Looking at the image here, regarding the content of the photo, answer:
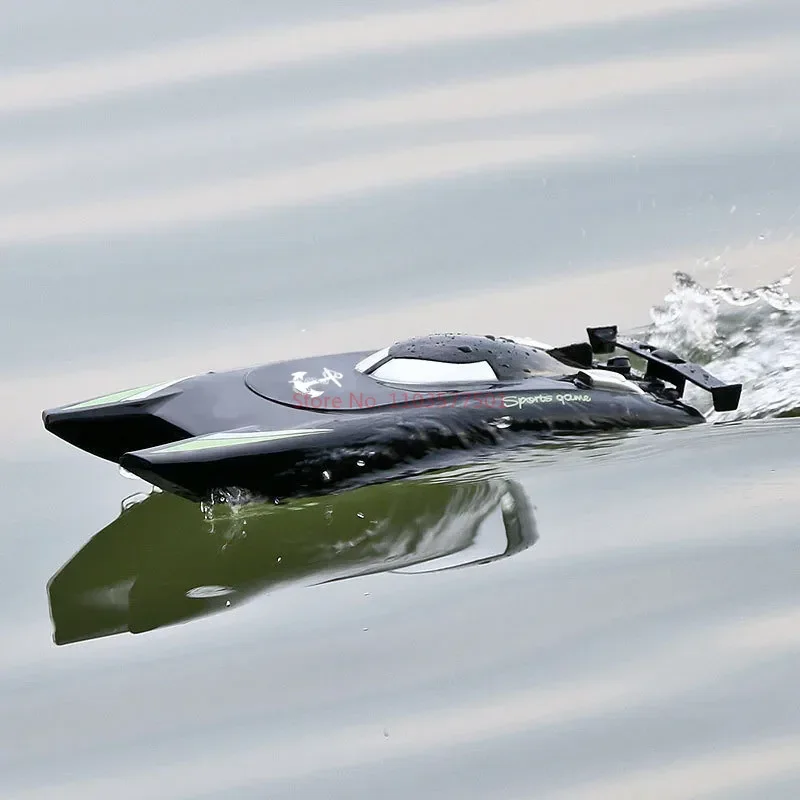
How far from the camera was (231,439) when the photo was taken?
7543mm

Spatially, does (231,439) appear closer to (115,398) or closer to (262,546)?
(262,546)

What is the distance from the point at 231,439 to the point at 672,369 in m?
2.80

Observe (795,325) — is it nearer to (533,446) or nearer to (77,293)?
(533,446)

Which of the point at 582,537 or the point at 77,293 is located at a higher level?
the point at 77,293

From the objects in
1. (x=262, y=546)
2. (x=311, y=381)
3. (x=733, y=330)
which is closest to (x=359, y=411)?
(x=311, y=381)

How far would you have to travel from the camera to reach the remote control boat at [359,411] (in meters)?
7.50

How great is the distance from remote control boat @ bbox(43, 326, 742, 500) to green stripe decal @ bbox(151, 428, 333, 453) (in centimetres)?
1

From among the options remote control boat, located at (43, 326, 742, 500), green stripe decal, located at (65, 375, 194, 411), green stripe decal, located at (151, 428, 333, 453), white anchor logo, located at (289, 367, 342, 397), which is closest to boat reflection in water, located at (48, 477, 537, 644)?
remote control boat, located at (43, 326, 742, 500)

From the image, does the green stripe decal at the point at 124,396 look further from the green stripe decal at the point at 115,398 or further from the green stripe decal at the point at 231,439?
the green stripe decal at the point at 231,439

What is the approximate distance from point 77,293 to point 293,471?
344cm

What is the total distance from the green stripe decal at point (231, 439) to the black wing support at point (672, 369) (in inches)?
88.2

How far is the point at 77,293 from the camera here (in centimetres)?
1028

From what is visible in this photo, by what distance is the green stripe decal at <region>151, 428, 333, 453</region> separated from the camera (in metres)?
7.41

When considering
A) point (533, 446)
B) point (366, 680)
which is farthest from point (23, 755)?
point (533, 446)
